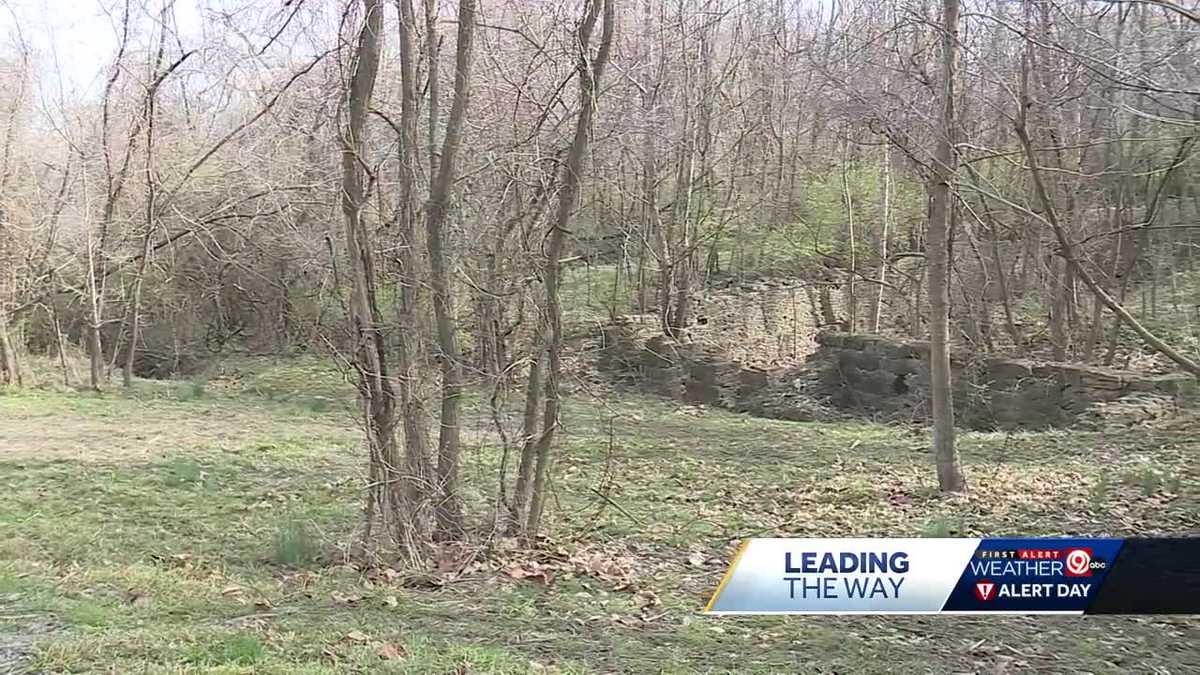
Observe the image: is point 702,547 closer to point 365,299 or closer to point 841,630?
point 841,630

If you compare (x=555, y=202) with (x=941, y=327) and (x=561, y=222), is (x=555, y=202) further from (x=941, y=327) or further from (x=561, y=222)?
(x=941, y=327)

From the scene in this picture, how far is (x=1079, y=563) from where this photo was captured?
426 cm

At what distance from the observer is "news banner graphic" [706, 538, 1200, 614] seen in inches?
159

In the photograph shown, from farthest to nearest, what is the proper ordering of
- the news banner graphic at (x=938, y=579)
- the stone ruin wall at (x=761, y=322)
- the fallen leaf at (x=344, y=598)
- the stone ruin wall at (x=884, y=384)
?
the stone ruin wall at (x=761, y=322)
the stone ruin wall at (x=884, y=384)
the fallen leaf at (x=344, y=598)
the news banner graphic at (x=938, y=579)

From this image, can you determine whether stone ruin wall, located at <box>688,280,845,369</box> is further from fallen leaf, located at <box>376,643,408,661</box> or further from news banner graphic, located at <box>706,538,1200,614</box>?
fallen leaf, located at <box>376,643,408,661</box>

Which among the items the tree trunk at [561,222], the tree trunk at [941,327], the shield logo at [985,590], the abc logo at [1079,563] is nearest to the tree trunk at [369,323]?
the tree trunk at [561,222]

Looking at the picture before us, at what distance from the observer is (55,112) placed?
14.7m

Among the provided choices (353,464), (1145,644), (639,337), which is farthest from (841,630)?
(639,337)

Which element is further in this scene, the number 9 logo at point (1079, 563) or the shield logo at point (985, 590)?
the number 9 logo at point (1079, 563)

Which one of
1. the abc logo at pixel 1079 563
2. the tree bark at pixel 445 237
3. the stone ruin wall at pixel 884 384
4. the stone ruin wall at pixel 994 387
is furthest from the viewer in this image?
the stone ruin wall at pixel 884 384

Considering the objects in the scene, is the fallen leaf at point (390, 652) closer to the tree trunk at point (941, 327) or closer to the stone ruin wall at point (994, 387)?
the tree trunk at point (941, 327)

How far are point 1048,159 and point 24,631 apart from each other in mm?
10486

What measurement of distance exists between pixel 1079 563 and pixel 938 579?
28.9 inches

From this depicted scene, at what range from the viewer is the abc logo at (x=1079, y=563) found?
13.8 ft
